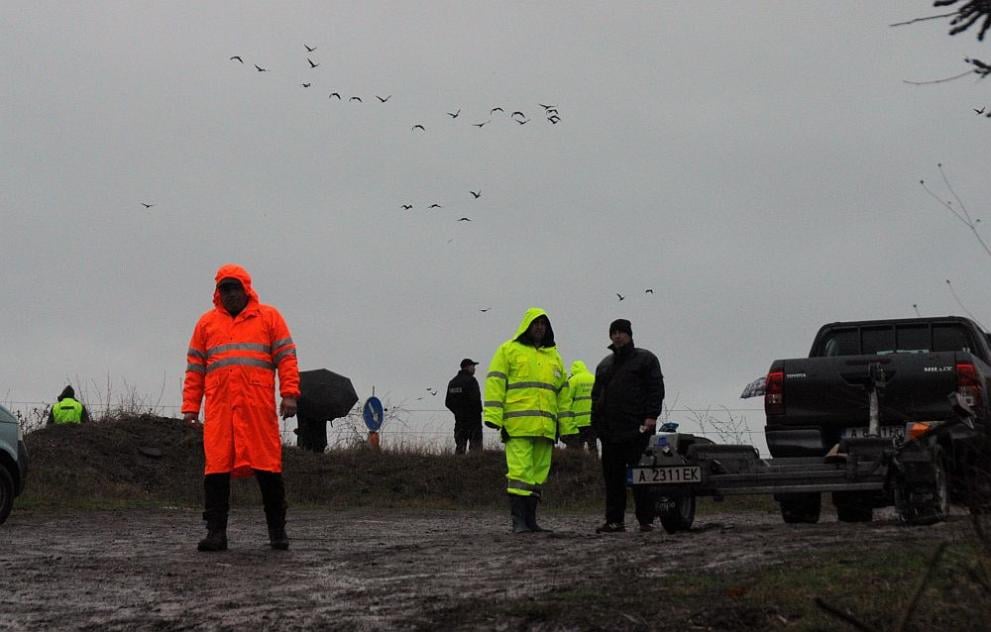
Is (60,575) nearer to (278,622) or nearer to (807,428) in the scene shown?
(278,622)

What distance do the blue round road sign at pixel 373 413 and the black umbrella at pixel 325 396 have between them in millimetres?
400

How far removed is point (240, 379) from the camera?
39.2 ft

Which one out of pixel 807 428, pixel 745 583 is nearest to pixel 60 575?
pixel 745 583

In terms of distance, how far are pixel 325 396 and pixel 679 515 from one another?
1831 cm

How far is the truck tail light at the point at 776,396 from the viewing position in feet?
45.7

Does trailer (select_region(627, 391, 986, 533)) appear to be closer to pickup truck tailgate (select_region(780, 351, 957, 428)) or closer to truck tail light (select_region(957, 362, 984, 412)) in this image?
pickup truck tailgate (select_region(780, 351, 957, 428))

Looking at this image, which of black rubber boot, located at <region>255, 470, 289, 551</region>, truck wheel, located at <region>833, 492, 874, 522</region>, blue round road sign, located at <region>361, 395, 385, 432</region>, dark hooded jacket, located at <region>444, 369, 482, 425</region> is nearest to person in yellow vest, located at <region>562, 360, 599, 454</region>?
dark hooded jacket, located at <region>444, 369, 482, 425</region>

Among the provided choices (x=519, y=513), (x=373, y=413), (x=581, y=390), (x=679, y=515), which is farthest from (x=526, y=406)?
(x=373, y=413)

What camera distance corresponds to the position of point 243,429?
1184 cm

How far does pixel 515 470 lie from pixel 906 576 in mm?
6564

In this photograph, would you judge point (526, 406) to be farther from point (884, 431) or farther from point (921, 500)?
point (921, 500)

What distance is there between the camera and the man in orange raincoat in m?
11.9

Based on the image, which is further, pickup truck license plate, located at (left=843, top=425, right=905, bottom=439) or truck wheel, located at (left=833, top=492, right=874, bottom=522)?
truck wheel, located at (left=833, top=492, right=874, bottom=522)

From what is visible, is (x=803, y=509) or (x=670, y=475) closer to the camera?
(x=670, y=475)
